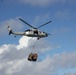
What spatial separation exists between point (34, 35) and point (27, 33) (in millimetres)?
3251

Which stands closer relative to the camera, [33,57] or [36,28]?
[33,57]

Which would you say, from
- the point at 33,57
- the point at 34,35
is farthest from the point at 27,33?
the point at 33,57

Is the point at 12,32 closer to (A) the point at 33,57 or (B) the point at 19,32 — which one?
(B) the point at 19,32

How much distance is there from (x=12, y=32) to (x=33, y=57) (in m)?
14.9

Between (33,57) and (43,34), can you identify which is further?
(43,34)

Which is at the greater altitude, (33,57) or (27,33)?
(27,33)

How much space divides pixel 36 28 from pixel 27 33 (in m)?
6.06

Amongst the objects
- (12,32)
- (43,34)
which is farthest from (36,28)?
(12,32)

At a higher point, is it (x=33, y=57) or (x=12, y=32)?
(x=12, y=32)

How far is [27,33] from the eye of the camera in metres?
88.1

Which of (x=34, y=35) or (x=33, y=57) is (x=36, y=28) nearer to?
(x=34, y=35)

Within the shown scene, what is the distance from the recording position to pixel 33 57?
279 feet

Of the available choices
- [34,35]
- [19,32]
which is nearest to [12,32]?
[19,32]

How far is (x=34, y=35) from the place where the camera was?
292 ft
